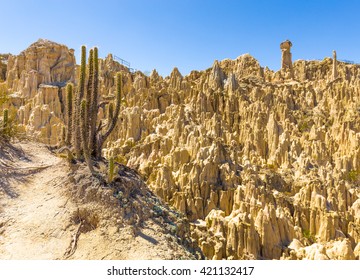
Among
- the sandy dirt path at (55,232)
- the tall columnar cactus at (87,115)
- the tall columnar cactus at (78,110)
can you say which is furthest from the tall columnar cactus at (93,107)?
the sandy dirt path at (55,232)

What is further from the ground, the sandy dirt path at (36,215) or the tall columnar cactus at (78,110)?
the tall columnar cactus at (78,110)

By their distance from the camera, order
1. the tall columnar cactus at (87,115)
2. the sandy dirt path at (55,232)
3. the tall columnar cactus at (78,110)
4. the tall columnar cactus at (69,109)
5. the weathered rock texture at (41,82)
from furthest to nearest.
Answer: the weathered rock texture at (41,82) → the tall columnar cactus at (69,109) → the tall columnar cactus at (78,110) → the tall columnar cactus at (87,115) → the sandy dirt path at (55,232)

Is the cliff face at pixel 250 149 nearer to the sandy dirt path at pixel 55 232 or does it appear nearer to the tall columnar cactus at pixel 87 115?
the tall columnar cactus at pixel 87 115

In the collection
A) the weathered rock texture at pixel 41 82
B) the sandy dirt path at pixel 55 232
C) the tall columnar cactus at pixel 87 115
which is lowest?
the sandy dirt path at pixel 55 232

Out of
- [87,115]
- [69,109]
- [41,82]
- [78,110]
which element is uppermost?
[41,82]

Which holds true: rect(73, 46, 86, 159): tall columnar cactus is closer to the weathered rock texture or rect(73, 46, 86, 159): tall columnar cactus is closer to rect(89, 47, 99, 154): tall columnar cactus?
rect(89, 47, 99, 154): tall columnar cactus

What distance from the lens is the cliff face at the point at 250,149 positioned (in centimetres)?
1956

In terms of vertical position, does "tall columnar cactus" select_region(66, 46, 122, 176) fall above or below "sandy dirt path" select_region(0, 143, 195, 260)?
above

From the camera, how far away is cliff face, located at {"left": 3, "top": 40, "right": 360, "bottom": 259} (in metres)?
19.6

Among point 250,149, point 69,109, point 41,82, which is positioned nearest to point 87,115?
point 69,109

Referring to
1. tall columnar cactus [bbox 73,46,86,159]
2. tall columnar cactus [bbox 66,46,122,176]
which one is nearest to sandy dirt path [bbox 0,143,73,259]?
tall columnar cactus [bbox 73,46,86,159]

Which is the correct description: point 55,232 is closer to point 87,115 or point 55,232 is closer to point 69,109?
point 87,115

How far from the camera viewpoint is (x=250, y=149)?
3145cm
